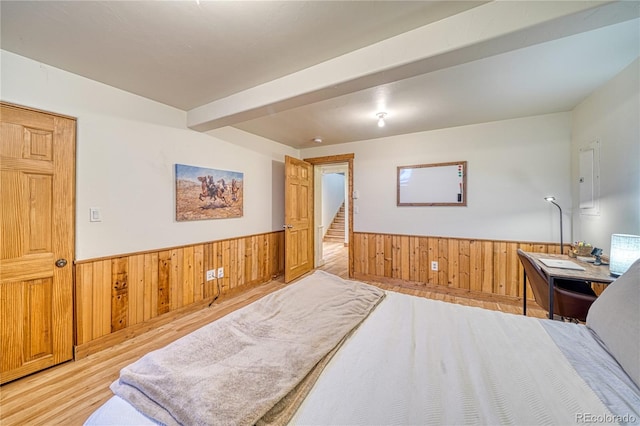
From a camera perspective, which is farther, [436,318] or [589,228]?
[589,228]

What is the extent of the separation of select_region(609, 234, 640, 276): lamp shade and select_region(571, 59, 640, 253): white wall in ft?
1.09

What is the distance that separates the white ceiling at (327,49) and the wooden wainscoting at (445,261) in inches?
71.2

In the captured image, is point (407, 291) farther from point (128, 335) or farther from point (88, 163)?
point (88, 163)

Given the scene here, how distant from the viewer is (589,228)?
8.29 ft

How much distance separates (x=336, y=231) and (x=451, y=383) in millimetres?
7538

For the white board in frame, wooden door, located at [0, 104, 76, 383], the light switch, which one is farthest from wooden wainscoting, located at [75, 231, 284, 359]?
the white board in frame

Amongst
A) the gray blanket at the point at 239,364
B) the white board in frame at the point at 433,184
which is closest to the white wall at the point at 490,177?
the white board in frame at the point at 433,184

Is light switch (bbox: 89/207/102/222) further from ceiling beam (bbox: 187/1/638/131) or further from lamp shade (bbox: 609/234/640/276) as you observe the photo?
lamp shade (bbox: 609/234/640/276)

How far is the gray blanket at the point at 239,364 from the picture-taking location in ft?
2.56

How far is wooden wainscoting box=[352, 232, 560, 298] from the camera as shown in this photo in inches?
122

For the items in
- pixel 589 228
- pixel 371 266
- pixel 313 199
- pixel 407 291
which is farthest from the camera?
pixel 313 199

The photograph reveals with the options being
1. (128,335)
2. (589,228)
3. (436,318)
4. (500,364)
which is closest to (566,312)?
(589,228)

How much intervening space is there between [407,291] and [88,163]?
392 centimetres

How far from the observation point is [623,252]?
5.49ft
